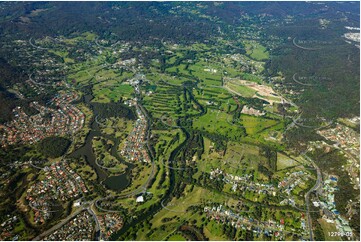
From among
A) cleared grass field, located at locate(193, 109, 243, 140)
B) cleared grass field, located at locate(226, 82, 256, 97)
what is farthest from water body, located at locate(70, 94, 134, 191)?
cleared grass field, located at locate(226, 82, 256, 97)

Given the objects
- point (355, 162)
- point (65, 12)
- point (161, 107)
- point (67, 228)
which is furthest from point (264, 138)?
point (65, 12)

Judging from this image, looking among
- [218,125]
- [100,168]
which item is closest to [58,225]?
[100,168]

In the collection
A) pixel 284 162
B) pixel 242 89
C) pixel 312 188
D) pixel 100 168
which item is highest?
pixel 100 168

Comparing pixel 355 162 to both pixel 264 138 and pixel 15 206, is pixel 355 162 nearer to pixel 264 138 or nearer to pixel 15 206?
pixel 264 138

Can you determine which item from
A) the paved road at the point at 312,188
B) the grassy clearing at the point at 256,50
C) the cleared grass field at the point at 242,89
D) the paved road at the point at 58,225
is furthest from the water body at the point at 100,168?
the grassy clearing at the point at 256,50

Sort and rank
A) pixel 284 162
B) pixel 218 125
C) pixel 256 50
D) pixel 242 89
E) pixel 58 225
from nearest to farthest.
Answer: pixel 58 225 < pixel 284 162 < pixel 218 125 < pixel 242 89 < pixel 256 50

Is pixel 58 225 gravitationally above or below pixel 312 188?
above

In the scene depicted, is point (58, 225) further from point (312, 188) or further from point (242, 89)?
point (242, 89)

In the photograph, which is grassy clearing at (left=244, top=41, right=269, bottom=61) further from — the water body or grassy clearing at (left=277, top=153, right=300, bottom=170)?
the water body

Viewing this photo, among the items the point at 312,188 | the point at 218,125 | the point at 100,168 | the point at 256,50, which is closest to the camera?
the point at 312,188
